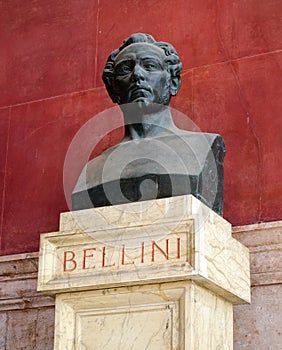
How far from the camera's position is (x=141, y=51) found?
7.00 m

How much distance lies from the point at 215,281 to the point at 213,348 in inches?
17.4

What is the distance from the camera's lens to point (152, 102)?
6.94 meters

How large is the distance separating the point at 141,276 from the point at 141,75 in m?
1.57

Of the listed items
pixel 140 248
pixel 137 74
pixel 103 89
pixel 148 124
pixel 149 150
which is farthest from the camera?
pixel 103 89

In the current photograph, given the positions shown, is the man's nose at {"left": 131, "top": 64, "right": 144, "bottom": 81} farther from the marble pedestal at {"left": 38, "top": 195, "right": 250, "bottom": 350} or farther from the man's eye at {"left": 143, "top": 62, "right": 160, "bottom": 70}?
the marble pedestal at {"left": 38, "top": 195, "right": 250, "bottom": 350}

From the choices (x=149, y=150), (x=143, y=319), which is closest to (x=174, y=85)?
(x=149, y=150)

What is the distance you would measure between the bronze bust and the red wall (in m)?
1.01

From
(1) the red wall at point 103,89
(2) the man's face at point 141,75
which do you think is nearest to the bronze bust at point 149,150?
(2) the man's face at point 141,75

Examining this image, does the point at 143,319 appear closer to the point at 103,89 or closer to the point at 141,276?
the point at 141,276

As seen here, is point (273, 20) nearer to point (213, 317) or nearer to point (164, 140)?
point (164, 140)

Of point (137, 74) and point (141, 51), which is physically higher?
point (141, 51)

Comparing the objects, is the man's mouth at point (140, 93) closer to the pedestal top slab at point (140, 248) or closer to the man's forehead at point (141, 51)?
the man's forehead at point (141, 51)

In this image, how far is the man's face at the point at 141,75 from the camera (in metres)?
6.89

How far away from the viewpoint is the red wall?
7930 millimetres
